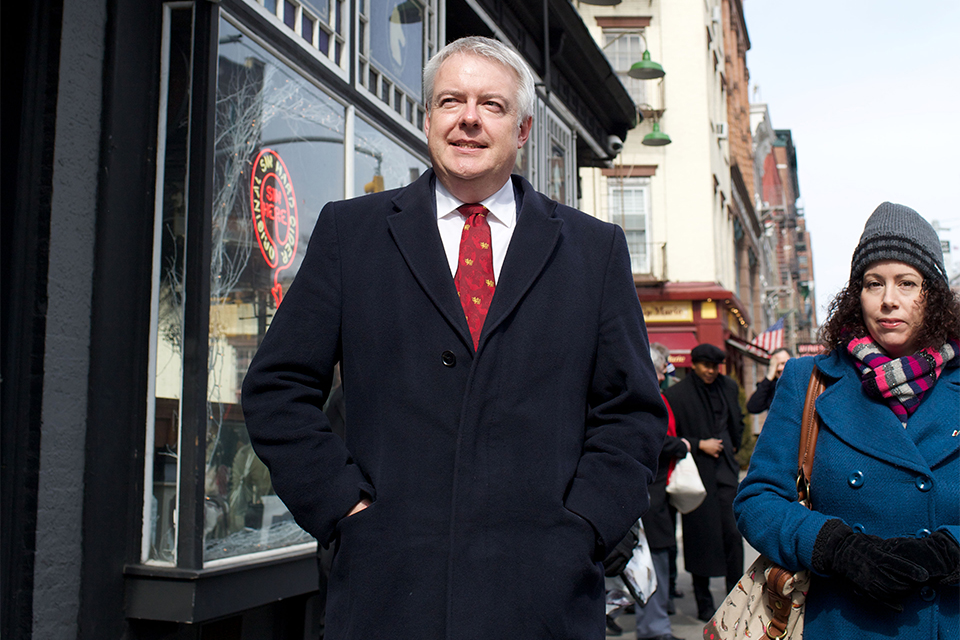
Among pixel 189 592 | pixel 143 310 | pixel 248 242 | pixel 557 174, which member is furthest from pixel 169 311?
pixel 557 174

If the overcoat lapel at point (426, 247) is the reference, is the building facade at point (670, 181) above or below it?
above

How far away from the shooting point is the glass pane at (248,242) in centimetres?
440

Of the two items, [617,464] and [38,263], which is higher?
[38,263]

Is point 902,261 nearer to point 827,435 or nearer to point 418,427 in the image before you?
point 827,435

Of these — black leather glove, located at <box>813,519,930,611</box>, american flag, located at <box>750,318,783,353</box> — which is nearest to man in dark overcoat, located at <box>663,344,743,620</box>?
black leather glove, located at <box>813,519,930,611</box>

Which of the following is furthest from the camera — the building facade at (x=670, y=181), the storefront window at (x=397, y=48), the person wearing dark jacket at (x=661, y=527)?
the building facade at (x=670, y=181)

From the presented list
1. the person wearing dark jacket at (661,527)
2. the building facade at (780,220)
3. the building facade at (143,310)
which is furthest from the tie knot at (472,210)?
the building facade at (780,220)

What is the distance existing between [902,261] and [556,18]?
22.8ft

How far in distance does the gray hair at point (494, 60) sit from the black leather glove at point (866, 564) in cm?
135

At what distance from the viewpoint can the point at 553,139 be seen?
9.89 meters

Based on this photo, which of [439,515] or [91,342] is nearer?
[439,515]

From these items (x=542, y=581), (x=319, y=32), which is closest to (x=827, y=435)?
(x=542, y=581)

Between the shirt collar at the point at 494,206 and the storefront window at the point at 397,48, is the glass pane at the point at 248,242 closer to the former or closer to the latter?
the storefront window at the point at 397,48

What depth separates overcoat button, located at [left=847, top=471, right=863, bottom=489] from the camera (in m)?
2.68
